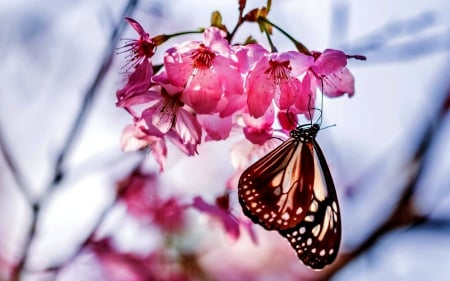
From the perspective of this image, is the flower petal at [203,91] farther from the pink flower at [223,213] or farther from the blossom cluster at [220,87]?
the pink flower at [223,213]

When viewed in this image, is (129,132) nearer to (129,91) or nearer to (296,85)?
(129,91)

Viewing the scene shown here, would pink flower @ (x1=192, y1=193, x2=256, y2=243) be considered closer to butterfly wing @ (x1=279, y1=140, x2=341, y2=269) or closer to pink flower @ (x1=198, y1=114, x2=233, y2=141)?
butterfly wing @ (x1=279, y1=140, x2=341, y2=269)

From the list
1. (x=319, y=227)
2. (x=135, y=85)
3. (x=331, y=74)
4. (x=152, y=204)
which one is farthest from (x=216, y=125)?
(x=152, y=204)

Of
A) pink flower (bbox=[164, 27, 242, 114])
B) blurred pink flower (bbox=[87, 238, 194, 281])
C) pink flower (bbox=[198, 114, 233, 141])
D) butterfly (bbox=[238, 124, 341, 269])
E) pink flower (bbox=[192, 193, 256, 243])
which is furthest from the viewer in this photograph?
blurred pink flower (bbox=[87, 238, 194, 281])

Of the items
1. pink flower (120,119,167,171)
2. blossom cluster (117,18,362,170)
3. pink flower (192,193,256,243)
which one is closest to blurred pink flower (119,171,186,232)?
pink flower (192,193,256,243)

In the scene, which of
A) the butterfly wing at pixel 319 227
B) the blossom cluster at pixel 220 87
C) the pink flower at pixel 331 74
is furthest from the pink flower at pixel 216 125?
the butterfly wing at pixel 319 227

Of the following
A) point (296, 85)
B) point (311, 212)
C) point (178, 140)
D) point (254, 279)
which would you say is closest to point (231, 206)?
point (311, 212)

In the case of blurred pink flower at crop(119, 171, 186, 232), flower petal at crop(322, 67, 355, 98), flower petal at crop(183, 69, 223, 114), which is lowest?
blurred pink flower at crop(119, 171, 186, 232)
